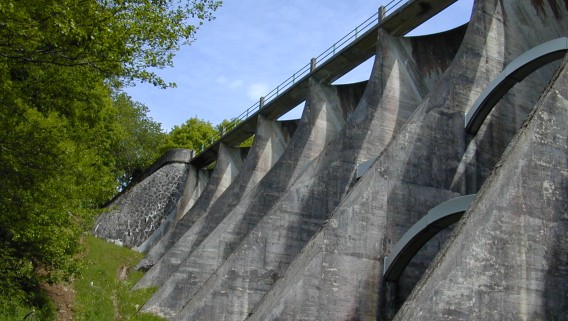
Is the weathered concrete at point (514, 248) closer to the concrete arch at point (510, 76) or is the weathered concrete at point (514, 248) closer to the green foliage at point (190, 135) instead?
the concrete arch at point (510, 76)

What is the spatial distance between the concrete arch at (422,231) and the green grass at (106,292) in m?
7.78

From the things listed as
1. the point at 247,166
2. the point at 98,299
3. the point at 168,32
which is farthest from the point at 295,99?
the point at 168,32

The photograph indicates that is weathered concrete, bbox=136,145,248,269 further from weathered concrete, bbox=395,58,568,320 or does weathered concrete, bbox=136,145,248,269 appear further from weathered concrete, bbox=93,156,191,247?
weathered concrete, bbox=395,58,568,320

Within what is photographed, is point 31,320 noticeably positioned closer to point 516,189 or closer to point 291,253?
point 291,253

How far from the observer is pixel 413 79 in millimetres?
21094

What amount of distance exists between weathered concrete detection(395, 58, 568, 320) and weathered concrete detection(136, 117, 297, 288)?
16179 millimetres

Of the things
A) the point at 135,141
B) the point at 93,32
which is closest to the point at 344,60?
the point at 93,32

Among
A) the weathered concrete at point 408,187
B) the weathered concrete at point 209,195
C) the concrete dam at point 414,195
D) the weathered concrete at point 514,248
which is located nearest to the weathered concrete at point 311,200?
the concrete dam at point 414,195

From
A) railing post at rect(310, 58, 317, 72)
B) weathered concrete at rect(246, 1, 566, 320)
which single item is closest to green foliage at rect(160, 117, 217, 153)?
railing post at rect(310, 58, 317, 72)

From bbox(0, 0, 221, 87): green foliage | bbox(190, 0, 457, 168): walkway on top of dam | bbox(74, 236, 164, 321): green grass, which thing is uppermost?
bbox(190, 0, 457, 168): walkway on top of dam

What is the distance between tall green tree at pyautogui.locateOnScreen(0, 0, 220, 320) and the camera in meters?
9.96

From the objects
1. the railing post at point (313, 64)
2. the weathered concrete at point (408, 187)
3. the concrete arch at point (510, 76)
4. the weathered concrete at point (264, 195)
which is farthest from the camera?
the railing post at point (313, 64)

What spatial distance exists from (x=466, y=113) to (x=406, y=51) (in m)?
6.07

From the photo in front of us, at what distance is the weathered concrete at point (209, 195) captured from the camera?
99.8 feet
